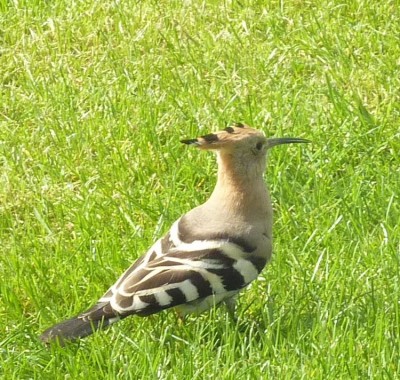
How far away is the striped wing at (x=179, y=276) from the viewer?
172 inches

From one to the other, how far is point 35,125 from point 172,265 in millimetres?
1913

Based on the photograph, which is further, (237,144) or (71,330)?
(237,144)

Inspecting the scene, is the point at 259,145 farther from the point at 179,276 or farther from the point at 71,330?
the point at 71,330

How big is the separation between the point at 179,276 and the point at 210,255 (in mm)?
158

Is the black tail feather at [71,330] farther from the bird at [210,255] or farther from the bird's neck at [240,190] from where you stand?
the bird's neck at [240,190]

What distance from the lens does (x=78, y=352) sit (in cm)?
433

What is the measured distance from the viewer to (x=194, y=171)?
18.3ft

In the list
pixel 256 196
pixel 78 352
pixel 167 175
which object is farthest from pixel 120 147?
pixel 78 352

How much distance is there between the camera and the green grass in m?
4.35

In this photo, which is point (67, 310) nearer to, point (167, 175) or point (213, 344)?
point (213, 344)

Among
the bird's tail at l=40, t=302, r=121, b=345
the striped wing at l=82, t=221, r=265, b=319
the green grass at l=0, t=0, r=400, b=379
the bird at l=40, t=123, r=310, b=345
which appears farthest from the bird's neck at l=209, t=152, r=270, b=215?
the bird's tail at l=40, t=302, r=121, b=345

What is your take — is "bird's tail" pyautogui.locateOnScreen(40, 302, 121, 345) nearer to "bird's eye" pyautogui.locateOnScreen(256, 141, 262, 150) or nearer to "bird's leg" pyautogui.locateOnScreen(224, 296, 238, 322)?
"bird's leg" pyautogui.locateOnScreen(224, 296, 238, 322)

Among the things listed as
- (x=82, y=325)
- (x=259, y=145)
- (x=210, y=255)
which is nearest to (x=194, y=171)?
(x=259, y=145)

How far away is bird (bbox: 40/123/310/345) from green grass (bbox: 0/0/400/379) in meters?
0.10
